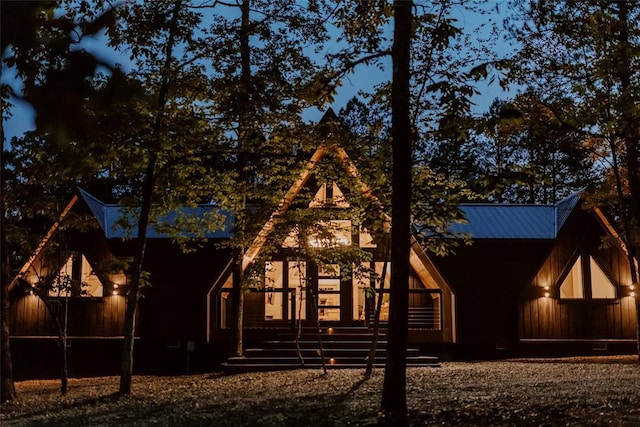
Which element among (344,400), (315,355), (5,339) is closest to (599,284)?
(315,355)

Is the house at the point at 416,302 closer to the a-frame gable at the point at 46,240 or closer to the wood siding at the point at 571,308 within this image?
the wood siding at the point at 571,308

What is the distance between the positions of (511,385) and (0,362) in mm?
7337

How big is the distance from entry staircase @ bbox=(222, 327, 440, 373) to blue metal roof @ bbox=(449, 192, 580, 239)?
3861 millimetres

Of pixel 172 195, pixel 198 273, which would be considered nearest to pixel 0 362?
pixel 172 195

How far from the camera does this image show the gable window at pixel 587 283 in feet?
58.0

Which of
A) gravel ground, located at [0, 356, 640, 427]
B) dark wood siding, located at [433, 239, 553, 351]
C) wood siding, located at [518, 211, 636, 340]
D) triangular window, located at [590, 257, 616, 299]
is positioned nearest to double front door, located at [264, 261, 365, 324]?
dark wood siding, located at [433, 239, 553, 351]

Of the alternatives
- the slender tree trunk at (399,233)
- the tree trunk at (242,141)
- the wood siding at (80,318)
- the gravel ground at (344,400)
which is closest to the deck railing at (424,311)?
the tree trunk at (242,141)

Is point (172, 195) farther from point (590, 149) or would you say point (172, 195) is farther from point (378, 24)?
point (590, 149)

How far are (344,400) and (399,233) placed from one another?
261 centimetres

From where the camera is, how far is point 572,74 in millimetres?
13008

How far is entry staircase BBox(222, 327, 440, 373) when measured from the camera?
46.2ft

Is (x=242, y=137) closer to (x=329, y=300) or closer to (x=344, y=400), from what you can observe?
(x=344, y=400)

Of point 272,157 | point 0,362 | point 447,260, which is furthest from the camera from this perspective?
point 447,260

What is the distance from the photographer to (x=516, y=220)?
1888cm
